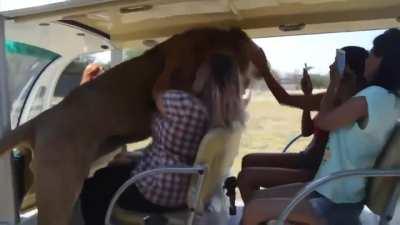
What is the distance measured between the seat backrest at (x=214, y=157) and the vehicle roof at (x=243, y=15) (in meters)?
0.72

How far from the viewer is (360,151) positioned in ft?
7.63

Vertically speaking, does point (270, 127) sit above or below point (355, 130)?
below

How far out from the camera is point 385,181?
2.33 meters

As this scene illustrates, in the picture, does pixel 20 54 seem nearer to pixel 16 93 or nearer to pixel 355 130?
pixel 16 93

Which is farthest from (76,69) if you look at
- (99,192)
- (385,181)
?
(385,181)

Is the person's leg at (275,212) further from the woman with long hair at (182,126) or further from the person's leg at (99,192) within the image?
the person's leg at (99,192)

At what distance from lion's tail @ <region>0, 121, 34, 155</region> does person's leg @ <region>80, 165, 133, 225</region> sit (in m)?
0.39

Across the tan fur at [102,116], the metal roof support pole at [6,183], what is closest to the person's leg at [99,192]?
the tan fur at [102,116]

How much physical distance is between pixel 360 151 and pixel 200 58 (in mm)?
1154

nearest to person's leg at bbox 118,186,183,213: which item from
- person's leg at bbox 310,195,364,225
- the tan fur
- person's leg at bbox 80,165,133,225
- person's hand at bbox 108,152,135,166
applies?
person's leg at bbox 80,165,133,225

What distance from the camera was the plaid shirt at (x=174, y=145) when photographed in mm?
2732

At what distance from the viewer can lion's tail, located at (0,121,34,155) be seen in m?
2.97

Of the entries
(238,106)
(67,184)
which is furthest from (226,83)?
(67,184)

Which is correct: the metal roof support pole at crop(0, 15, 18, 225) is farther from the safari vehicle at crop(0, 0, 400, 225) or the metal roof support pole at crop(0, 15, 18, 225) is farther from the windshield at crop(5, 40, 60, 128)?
the windshield at crop(5, 40, 60, 128)
